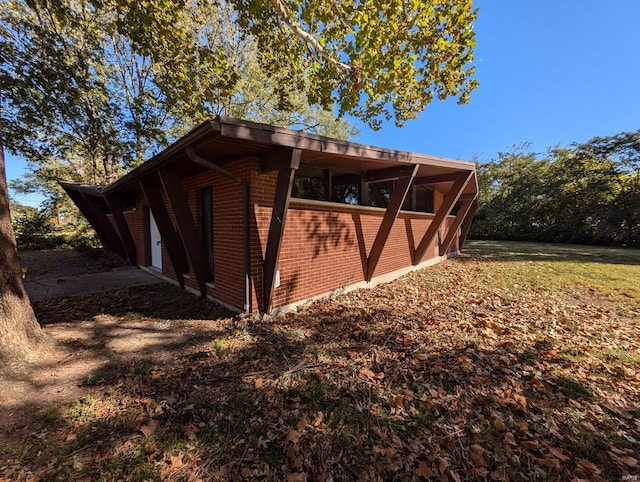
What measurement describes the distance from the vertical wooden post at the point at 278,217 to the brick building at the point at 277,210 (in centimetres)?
2

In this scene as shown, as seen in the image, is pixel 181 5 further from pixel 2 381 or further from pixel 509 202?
pixel 509 202

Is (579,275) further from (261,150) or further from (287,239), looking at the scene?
(261,150)

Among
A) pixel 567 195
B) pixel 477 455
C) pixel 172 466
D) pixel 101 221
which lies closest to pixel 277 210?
pixel 172 466

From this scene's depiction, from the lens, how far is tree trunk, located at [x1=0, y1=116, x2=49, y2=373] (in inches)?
117

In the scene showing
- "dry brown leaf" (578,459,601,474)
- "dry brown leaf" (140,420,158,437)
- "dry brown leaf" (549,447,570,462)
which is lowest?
"dry brown leaf" (578,459,601,474)

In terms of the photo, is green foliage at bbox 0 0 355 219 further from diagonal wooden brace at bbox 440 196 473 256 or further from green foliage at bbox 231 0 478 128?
diagonal wooden brace at bbox 440 196 473 256

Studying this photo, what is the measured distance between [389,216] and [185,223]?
14.6ft

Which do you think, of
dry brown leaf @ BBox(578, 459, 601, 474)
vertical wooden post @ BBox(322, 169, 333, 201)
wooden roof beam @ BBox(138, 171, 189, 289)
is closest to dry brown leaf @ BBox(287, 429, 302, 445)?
dry brown leaf @ BBox(578, 459, 601, 474)

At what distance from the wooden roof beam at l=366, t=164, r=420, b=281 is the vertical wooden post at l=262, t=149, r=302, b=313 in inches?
117

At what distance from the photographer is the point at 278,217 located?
450cm

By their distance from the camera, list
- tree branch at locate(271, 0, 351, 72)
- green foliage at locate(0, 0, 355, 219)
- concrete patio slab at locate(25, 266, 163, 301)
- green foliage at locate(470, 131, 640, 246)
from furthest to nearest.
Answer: green foliage at locate(470, 131, 640, 246) < green foliage at locate(0, 0, 355, 219) < concrete patio slab at locate(25, 266, 163, 301) < tree branch at locate(271, 0, 351, 72)

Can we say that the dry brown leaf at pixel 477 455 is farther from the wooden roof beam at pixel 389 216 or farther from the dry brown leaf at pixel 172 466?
the wooden roof beam at pixel 389 216

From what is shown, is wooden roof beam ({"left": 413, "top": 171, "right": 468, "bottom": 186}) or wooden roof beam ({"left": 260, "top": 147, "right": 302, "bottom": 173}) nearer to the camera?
wooden roof beam ({"left": 260, "top": 147, "right": 302, "bottom": 173})

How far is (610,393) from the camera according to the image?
123 inches
